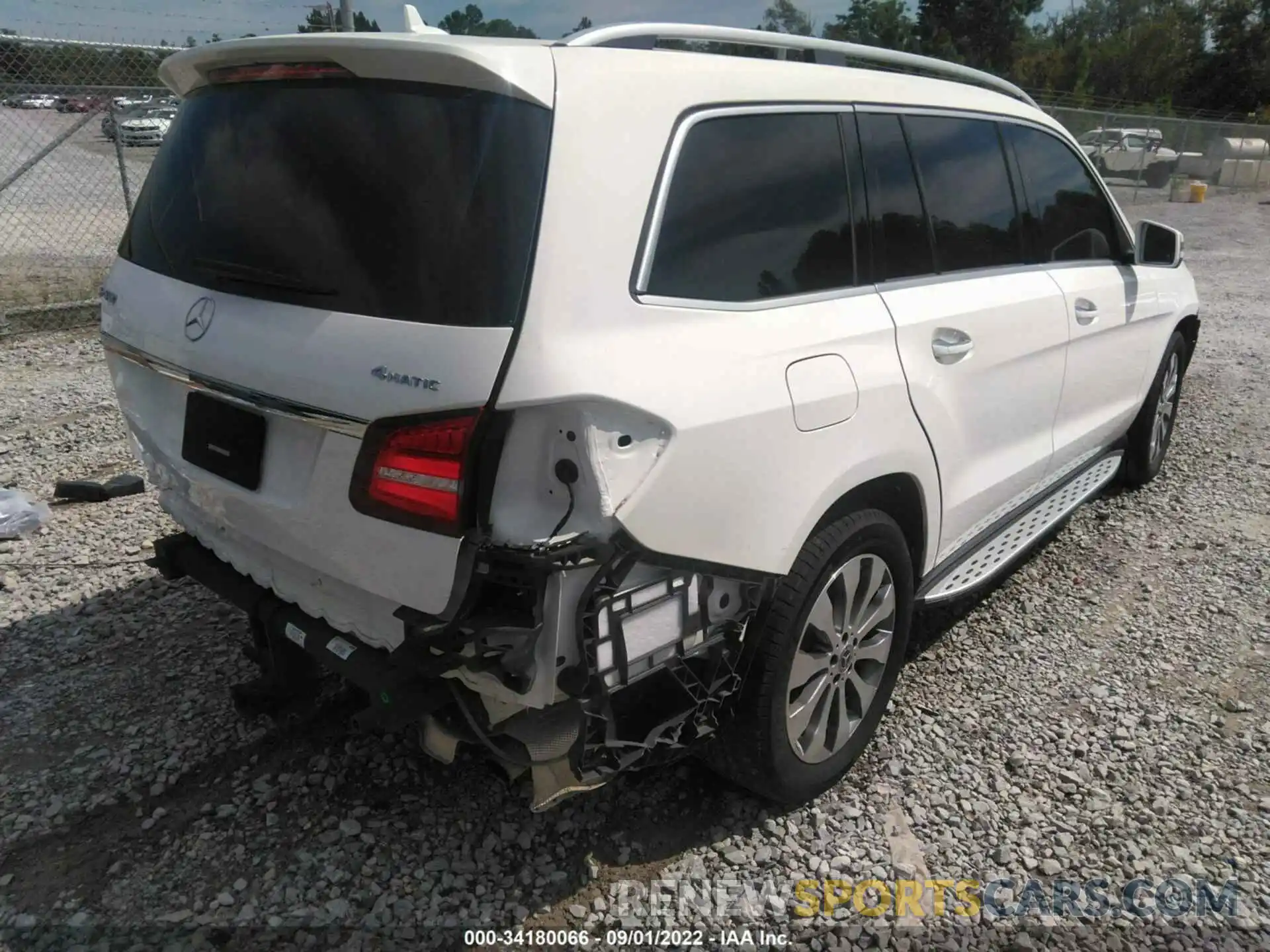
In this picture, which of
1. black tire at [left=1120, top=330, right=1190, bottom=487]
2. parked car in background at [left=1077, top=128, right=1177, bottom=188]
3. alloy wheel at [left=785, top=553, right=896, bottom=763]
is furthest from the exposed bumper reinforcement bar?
parked car in background at [left=1077, top=128, right=1177, bottom=188]

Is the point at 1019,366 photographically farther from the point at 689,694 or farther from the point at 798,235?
the point at 689,694

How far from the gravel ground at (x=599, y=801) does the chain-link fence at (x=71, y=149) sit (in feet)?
13.7

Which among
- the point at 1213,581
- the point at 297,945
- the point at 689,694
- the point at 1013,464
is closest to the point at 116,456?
the point at 297,945

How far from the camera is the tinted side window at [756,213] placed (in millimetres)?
2223

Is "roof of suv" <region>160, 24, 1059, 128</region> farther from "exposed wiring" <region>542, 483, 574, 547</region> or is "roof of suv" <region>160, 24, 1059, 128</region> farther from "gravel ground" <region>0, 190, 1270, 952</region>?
"gravel ground" <region>0, 190, 1270, 952</region>

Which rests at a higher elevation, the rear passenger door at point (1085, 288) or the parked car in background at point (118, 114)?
the parked car in background at point (118, 114)

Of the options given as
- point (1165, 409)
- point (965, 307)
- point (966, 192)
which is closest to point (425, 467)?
point (965, 307)

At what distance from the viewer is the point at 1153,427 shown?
16.5 feet

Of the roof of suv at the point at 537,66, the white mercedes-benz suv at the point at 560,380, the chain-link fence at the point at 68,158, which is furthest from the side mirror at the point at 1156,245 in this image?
the chain-link fence at the point at 68,158

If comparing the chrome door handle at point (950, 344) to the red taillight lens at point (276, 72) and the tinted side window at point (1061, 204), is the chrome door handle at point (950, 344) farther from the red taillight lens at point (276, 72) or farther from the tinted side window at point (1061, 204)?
the red taillight lens at point (276, 72)

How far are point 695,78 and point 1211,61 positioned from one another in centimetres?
5719

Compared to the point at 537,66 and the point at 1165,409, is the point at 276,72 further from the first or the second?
the point at 1165,409

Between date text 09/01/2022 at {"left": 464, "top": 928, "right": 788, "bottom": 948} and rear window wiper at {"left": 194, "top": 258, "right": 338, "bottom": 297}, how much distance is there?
158 cm

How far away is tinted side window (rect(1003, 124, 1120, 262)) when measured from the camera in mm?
3721
